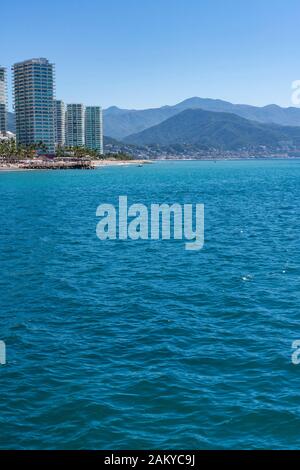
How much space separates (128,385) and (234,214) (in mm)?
69832

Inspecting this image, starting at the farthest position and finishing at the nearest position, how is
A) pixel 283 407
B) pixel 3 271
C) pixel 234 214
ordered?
pixel 234 214
pixel 3 271
pixel 283 407

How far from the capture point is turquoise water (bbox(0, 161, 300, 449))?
19922mm

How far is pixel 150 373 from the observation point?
24.5 meters

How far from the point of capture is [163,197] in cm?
12669

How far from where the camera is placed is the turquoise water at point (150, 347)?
19.9m

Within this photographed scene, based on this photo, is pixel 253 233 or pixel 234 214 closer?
pixel 253 233

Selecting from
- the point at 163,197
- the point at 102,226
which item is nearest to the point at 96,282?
the point at 102,226

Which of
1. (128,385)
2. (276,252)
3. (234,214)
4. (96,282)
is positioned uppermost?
(234,214)

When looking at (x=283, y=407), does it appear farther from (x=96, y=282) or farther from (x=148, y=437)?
(x=96, y=282)

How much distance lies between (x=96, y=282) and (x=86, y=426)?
21.8 meters

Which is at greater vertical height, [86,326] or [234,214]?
[234,214]

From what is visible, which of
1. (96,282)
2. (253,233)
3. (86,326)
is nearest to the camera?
(86,326)

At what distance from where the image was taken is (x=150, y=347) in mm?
27641

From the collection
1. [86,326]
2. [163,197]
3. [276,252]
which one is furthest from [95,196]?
[86,326]
